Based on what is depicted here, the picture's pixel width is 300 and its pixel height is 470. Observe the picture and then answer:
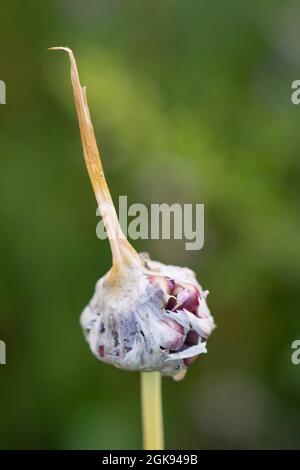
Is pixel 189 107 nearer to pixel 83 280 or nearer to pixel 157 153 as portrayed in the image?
pixel 157 153

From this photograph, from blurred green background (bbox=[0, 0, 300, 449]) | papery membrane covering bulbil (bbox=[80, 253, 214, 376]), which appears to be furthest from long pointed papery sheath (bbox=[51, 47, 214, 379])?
blurred green background (bbox=[0, 0, 300, 449])

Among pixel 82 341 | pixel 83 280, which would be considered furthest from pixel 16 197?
pixel 82 341

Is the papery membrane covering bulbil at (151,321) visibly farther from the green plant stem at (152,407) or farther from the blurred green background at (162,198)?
the blurred green background at (162,198)

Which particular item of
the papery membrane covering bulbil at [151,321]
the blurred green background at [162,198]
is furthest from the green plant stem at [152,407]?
the blurred green background at [162,198]

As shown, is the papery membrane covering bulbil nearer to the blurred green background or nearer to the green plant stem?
the green plant stem

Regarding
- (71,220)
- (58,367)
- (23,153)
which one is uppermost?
(23,153)

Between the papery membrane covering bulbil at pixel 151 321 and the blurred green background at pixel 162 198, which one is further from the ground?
the blurred green background at pixel 162 198
